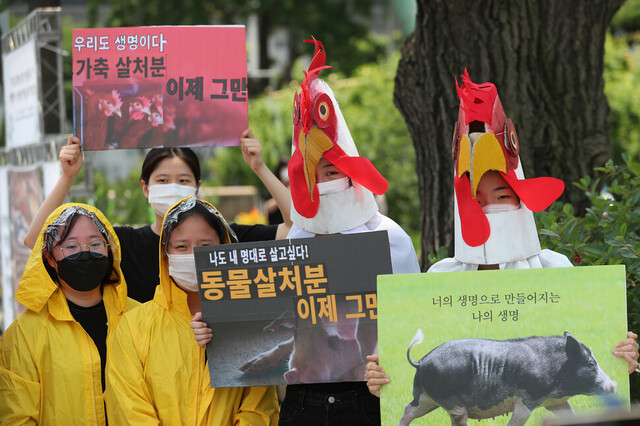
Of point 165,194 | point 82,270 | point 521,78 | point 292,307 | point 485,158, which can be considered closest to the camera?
point 485,158

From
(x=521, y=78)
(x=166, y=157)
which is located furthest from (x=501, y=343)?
(x=521, y=78)

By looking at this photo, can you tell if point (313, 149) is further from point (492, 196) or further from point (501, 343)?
point (501, 343)

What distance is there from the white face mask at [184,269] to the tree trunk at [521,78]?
1.97m

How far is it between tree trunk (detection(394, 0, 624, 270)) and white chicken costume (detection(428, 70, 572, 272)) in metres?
1.87

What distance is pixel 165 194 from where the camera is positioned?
156 inches

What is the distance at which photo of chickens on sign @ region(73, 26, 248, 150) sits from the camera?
3.87m

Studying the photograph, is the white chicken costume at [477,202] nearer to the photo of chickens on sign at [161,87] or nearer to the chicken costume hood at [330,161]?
the chicken costume hood at [330,161]

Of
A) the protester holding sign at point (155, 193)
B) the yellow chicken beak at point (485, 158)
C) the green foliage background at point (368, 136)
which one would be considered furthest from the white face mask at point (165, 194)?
the green foliage background at point (368, 136)

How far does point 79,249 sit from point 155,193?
0.59 meters

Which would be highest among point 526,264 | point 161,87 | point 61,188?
point 161,87

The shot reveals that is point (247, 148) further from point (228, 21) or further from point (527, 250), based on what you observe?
point (228, 21)

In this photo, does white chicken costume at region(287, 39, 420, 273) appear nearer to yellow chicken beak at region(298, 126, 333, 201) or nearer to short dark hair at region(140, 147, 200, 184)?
yellow chicken beak at region(298, 126, 333, 201)

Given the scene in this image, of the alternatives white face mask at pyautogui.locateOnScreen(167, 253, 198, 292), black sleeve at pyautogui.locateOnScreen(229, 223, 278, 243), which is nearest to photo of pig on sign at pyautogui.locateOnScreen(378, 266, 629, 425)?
white face mask at pyautogui.locateOnScreen(167, 253, 198, 292)

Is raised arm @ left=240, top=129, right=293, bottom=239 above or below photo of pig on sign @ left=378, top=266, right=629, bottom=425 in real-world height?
above
